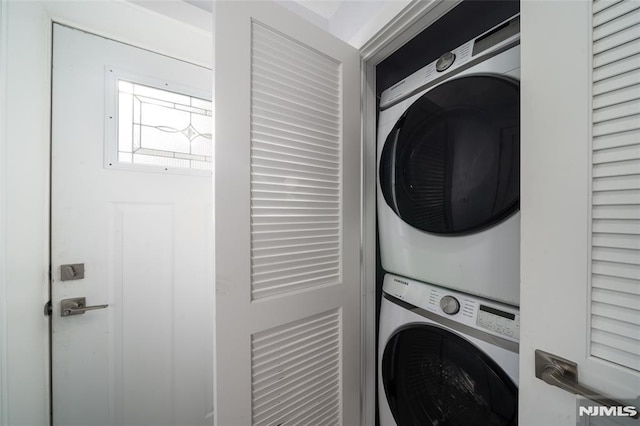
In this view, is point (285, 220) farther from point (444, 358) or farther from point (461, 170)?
point (444, 358)

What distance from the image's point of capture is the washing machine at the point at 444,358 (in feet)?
2.09

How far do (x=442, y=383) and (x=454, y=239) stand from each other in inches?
21.0

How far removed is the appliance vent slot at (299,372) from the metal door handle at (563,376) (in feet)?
2.03

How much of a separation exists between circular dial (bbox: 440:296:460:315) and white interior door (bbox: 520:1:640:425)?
0.75ft

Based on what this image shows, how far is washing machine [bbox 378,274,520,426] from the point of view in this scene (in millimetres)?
638

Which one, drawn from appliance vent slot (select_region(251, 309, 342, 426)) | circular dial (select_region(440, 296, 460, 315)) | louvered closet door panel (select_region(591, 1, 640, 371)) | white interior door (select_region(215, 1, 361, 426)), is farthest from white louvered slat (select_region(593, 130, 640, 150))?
appliance vent slot (select_region(251, 309, 342, 426))

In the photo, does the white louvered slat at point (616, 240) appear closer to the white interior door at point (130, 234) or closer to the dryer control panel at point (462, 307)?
the dryer control panel at point (462, 307)

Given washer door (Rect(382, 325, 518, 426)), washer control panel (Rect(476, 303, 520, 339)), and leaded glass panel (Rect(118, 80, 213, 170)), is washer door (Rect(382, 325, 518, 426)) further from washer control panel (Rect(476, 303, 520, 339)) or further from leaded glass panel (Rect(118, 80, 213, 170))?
leaded glass panel (Rect(118, 80, 213, 170))

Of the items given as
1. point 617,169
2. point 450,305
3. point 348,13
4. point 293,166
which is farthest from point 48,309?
point 348,13

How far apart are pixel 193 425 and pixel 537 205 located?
170 cm

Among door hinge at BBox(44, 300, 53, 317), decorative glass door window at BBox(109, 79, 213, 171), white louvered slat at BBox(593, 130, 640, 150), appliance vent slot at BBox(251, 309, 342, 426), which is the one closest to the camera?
white louvered slat at BBox(593, 130, 640, 150)

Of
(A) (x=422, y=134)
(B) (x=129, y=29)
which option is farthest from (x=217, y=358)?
(B) (x=129, y=29)

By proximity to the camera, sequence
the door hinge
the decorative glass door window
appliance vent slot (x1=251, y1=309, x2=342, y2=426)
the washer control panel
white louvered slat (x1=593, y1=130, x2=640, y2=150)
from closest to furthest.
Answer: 1. white louvered slat (x1=593, y1=130, x2=640, y2=150)
2. the washer control panel
3. appliance vent slot (x1=251, y1=309, x2=342, y2=426)
4. the door hinge
5. the decorative glass door window

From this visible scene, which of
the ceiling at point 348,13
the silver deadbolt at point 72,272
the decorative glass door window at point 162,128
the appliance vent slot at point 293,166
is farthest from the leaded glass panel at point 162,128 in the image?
the appliance vent slot at point 293,166
